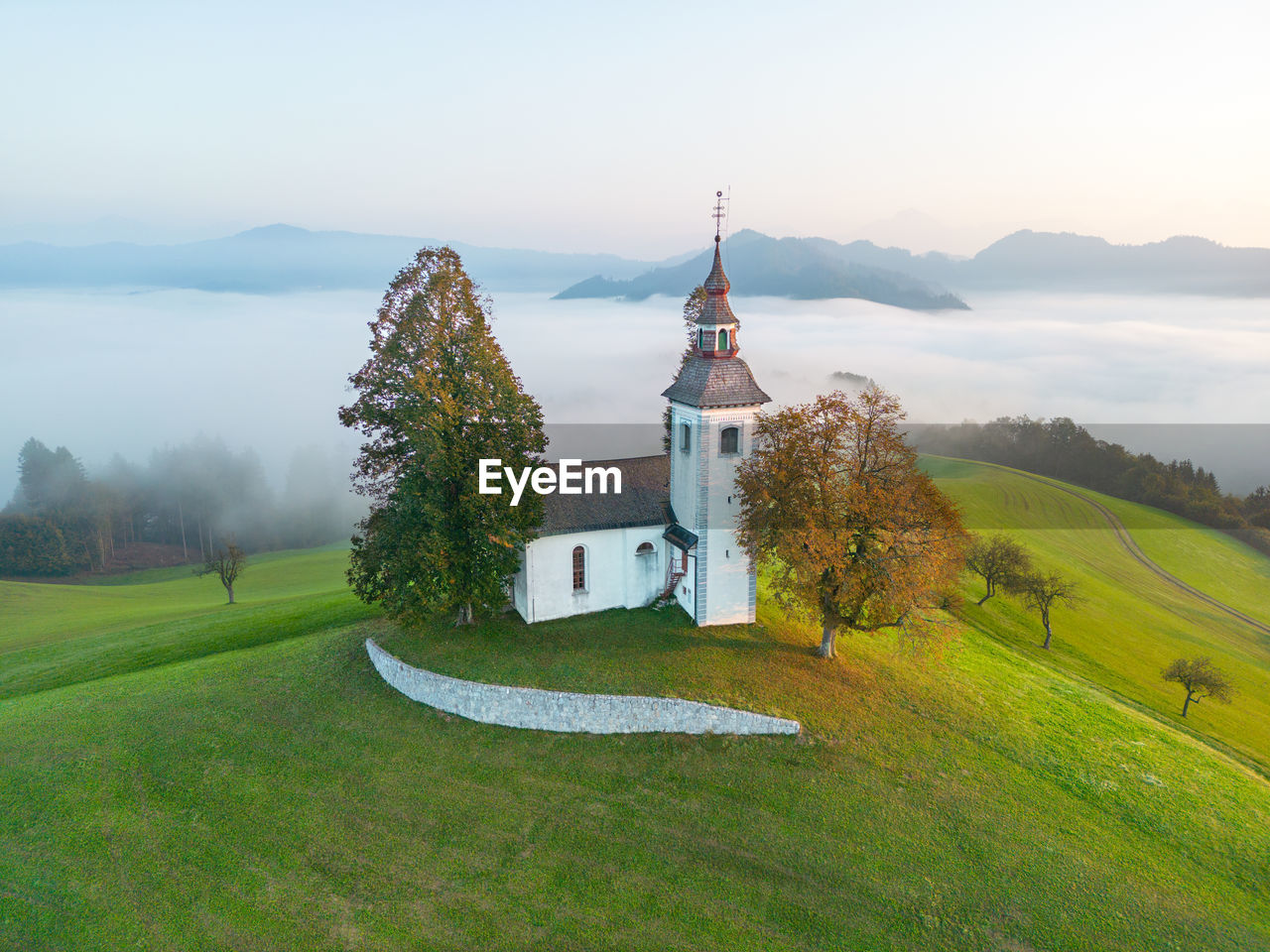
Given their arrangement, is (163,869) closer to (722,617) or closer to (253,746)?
(253,746)

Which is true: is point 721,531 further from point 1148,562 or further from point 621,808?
point 1148,562

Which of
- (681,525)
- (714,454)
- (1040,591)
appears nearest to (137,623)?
(681,525)

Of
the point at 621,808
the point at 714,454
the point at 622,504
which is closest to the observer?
the point at 621,808

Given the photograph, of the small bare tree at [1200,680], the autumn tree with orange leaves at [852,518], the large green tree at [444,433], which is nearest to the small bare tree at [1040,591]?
the small bare tree at [1200,680]

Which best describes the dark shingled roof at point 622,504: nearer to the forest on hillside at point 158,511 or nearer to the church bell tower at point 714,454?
the church bell tower at point 714,454

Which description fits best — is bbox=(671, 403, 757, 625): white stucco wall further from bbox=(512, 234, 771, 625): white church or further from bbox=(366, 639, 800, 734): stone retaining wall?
bbox=(366, 639, 800, 734): stone retaining wall

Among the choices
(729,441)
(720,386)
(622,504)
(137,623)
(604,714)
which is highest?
(720,386)
